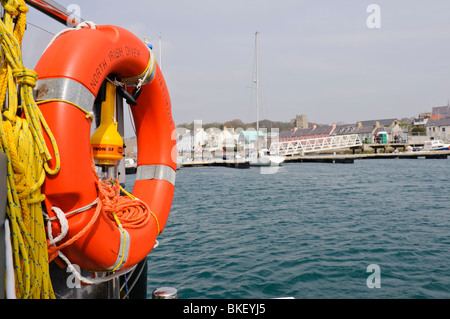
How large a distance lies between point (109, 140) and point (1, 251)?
3.89 feet

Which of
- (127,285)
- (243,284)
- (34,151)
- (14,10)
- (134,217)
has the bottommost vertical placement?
(243,284)

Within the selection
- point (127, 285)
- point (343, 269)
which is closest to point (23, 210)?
point (127, 285)

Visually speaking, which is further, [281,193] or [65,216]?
[281,193]

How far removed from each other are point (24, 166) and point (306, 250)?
5067mm

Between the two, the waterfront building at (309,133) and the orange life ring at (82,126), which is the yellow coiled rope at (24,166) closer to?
the orange life ring at (82,126)

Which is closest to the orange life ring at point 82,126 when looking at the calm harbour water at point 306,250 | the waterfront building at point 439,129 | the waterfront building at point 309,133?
the calm harbour water at point 306,250

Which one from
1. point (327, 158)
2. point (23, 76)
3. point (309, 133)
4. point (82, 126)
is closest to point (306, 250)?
point (82, 126)

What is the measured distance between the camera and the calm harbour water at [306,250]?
446 cm

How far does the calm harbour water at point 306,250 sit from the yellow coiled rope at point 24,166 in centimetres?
284

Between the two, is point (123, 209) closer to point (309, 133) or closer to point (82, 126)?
point (82, 126)

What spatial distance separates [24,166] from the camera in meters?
1.64

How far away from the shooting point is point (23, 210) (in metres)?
1.66

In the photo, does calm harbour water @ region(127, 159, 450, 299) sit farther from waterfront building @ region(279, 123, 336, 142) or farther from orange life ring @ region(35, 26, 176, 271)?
waterfront building @ region(279, 123, 336, 142)

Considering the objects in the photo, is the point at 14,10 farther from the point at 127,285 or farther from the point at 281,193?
the point at 281,193
